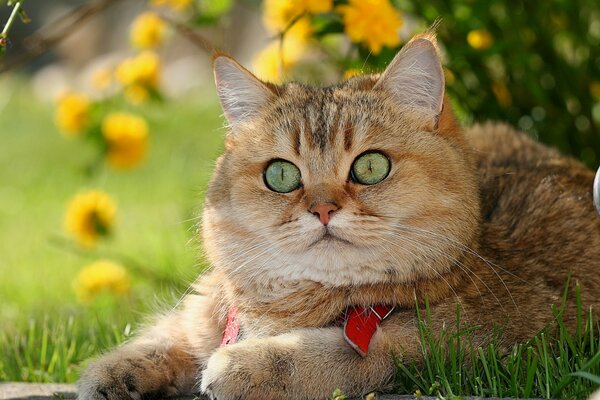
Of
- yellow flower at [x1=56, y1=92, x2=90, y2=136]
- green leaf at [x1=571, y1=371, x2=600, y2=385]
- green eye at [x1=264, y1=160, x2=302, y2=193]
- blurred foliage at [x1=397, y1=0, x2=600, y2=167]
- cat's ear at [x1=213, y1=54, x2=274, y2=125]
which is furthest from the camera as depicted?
yellow flower at [x1=56, y1=92, x2=90, y2=136]

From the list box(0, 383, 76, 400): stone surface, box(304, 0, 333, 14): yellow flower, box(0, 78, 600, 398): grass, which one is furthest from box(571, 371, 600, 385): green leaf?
box(304, 0, 333, 14): yellow flower

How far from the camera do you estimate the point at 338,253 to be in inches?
94.6

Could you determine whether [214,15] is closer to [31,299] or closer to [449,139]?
[449,139]

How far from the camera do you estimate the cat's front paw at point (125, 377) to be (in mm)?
2531

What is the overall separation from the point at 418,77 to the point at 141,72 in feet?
6.45

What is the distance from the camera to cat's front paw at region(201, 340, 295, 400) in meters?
2.29

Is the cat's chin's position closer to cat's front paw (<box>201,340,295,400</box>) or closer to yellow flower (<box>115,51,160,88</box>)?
cat's front paw (<box>201,340,295,400</box>)

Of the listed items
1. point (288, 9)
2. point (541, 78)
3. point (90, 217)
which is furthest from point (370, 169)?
point (90, 217)

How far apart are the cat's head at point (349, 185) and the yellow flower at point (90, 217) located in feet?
5.85

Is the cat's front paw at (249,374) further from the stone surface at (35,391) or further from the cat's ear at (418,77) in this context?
the cat's ear at (418,77)

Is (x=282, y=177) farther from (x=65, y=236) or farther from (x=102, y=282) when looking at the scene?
(x=65, y=236)

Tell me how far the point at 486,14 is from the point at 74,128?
1953mm

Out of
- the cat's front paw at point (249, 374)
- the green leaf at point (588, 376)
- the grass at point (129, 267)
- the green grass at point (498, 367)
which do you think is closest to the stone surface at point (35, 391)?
the grass at point (129, 267)

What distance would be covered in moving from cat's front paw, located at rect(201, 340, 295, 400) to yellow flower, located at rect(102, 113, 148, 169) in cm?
228
